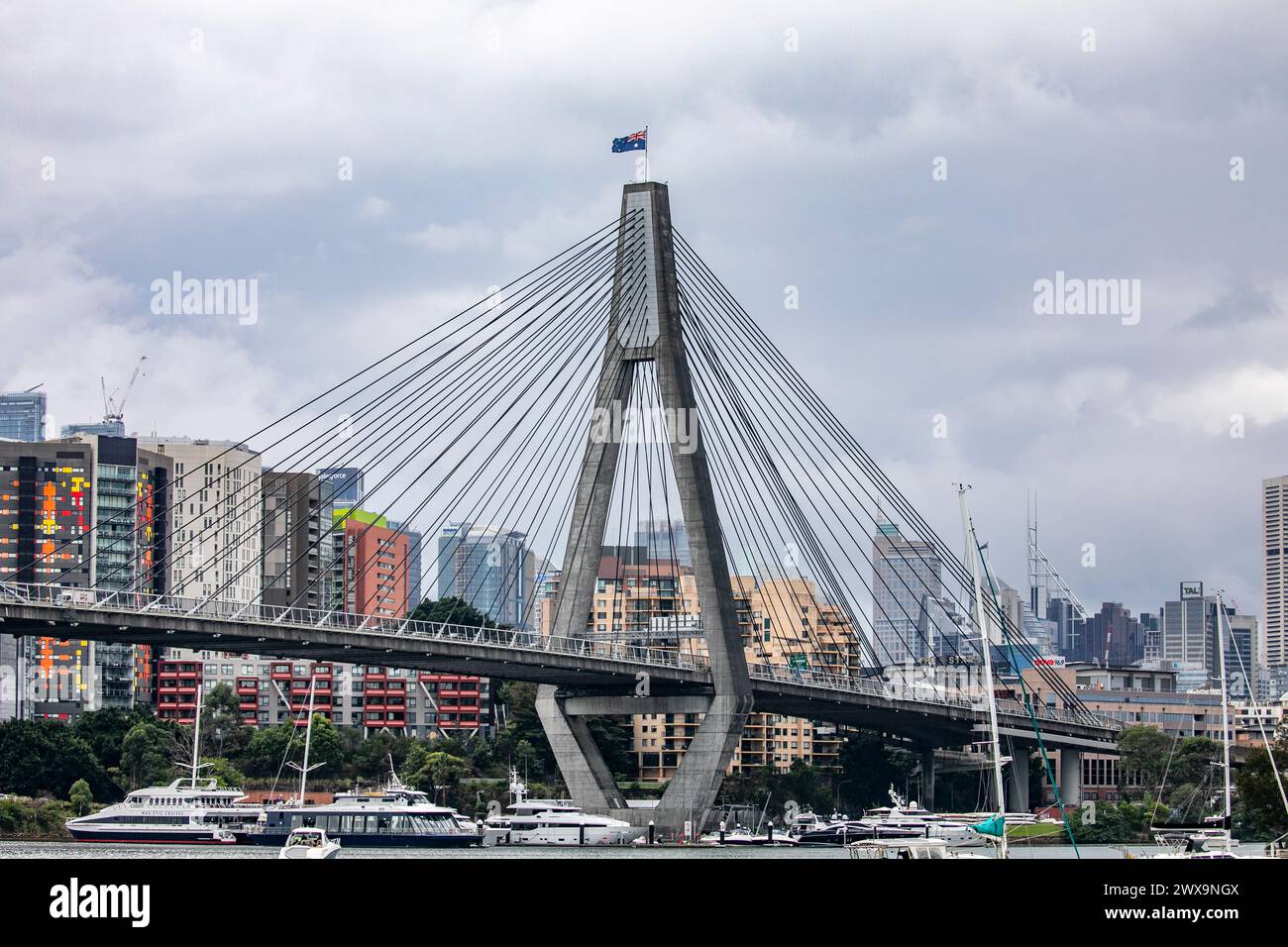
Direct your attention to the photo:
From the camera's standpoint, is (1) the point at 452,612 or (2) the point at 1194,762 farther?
(1) the point at 452,612

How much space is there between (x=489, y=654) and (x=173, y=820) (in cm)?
1883

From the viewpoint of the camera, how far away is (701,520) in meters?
93.8

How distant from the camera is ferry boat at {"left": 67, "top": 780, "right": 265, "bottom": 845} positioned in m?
96.1

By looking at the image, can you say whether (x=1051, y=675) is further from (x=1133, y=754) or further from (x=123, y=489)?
(x=123, y=489)

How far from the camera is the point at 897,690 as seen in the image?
443 feet

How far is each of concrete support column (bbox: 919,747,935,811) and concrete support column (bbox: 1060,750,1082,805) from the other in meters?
9.97

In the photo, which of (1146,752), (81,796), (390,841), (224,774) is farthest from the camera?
(1146,752)

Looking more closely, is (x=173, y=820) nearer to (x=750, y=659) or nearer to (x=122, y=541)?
(x=122, y=541)

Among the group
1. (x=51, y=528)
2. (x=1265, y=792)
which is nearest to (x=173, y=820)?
(x=1265, y=792)

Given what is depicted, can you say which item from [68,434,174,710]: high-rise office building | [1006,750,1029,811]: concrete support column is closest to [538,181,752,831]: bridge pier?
[1006,750,1029,811]: concrete support column

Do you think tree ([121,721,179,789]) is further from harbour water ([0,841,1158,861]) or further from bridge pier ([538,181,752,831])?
bridge pier ([538,181,752,831])

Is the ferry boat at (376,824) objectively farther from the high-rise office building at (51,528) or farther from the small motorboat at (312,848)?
the high-rise office building at (51,528)

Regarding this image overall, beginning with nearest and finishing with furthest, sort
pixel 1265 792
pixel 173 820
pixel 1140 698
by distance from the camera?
pixel 1265 792
pixel 173 820
pixel 1140 698
